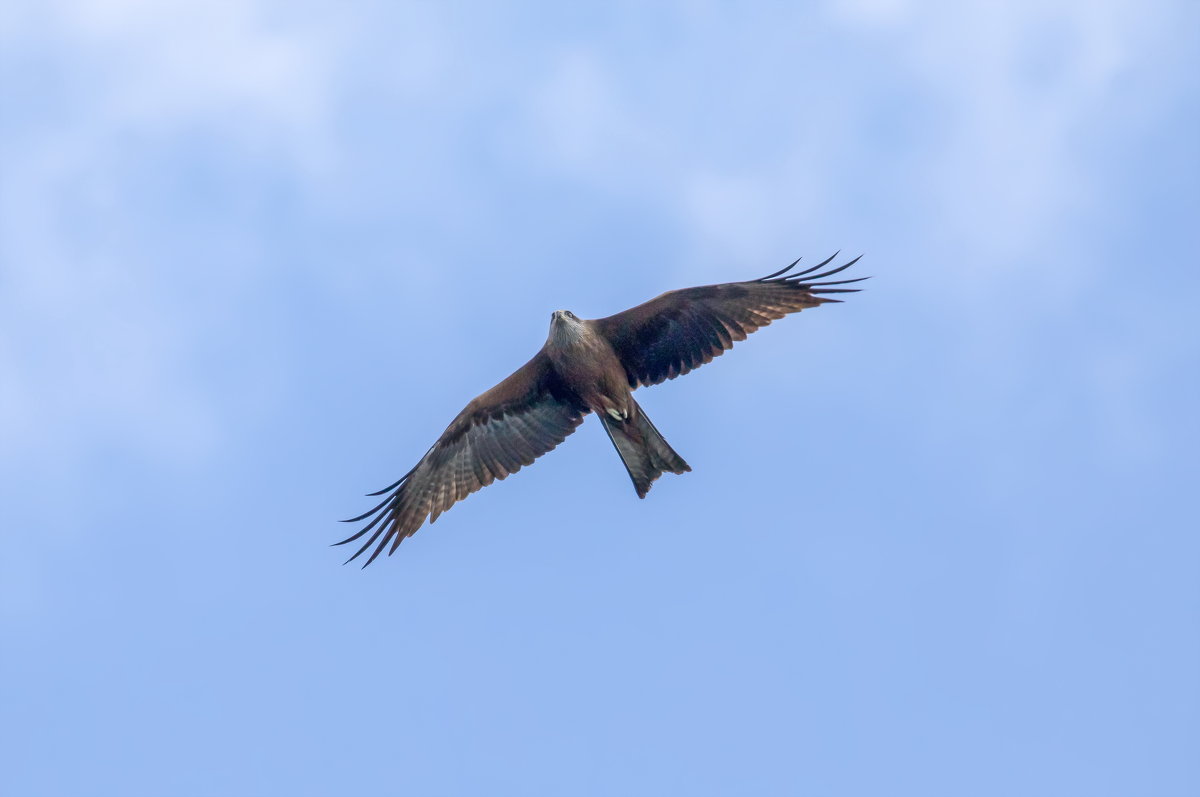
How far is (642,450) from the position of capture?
1526 centimetres

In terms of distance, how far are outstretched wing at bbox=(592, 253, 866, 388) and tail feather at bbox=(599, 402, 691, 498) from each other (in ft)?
1.42

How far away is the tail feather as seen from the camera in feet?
49.7

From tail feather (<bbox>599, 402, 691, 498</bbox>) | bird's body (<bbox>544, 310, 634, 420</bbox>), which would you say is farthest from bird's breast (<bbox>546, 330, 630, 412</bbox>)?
tail feather (<bbox>599, 402, 691, 498</bbox>)

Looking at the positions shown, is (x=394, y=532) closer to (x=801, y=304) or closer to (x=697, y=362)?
(x=697, y=362)

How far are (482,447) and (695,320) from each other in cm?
267

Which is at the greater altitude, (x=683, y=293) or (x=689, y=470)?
(x=683, y=293)

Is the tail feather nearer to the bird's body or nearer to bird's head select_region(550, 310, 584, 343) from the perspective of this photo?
the bird's body

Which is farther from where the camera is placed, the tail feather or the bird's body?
the tail feather

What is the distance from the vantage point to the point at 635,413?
15.2 m

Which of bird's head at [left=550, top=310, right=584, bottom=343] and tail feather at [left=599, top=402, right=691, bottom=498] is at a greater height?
bird's head at [left=550, top=310, right=584, bottom=343]

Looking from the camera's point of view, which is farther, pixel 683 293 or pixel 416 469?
pixel 416 469

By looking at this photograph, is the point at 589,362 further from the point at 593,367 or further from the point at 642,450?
the point at 642,450

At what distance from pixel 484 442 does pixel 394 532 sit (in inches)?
52.6

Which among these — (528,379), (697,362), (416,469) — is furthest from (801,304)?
(416,469)
